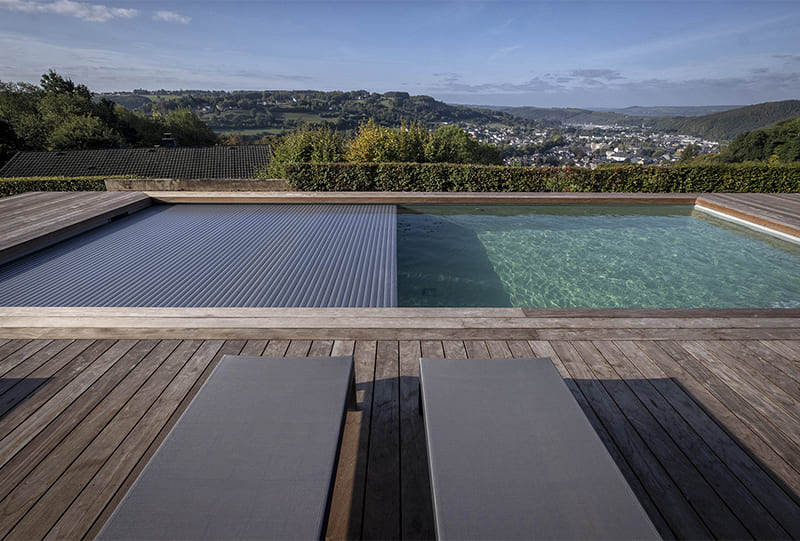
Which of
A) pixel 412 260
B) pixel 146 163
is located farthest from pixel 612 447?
pixel 146 163

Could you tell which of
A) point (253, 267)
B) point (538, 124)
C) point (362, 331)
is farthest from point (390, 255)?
point (538, 124)

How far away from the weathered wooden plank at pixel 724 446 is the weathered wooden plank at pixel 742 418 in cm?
7

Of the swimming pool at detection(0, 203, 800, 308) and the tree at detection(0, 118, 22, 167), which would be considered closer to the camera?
the swimming pool at detection(0, 203, 800, 308)

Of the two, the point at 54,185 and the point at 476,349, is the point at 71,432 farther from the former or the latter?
the point at 54,185

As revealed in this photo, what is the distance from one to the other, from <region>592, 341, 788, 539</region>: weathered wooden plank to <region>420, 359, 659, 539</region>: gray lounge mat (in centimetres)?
84

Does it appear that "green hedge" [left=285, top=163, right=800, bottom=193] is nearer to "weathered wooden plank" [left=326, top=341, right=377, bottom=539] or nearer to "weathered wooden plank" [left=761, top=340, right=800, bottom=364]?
"weathered wooden plank" [left=761, top=340, right=800, bottom=364]

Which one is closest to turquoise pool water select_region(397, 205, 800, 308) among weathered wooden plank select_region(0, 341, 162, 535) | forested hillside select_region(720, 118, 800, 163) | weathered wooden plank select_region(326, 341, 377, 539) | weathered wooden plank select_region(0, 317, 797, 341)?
weathered wooden plank select_region(0, 317, 797, 341)

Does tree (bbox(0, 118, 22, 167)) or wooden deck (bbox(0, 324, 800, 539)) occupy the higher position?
tree (bbox(0, 118, 22, 167))

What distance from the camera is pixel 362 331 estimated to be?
294 cm

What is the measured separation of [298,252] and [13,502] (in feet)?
14.3

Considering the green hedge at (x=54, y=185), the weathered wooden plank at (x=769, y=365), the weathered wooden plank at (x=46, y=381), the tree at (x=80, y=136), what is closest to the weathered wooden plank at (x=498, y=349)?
the weathered wooden plank at (x=769, y=365)

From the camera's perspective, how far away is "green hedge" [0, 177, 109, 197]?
950 centimetres

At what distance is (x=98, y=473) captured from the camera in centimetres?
180

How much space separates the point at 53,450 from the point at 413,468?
2.02 m
